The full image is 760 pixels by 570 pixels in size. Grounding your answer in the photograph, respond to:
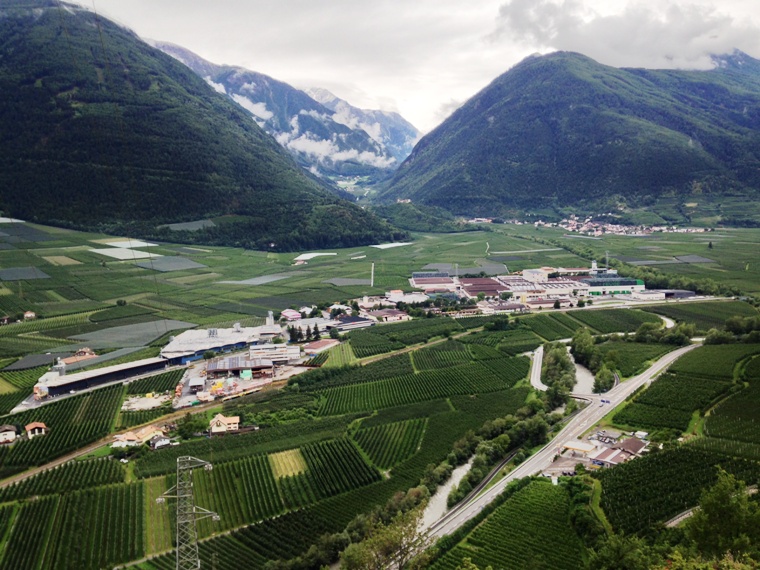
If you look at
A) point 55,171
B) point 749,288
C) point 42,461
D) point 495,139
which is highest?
point 495,139

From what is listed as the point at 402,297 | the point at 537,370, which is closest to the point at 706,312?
the point at 537,370

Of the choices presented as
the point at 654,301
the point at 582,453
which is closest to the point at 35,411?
the point at 582,453

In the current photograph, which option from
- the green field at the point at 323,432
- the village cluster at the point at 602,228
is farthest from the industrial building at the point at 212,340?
the village cluster at the point at 602,228

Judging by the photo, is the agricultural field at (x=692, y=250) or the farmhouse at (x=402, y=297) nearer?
the farmhouse at (x=402, y=297)

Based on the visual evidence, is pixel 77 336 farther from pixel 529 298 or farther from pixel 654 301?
pixel 654 301

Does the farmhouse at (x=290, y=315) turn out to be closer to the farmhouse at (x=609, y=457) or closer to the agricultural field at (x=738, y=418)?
the farmhouse at (x=609, y=457)

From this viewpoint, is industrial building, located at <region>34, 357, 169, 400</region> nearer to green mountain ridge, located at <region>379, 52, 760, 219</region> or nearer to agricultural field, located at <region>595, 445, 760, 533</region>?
agricultural field, located at <region>595, 445, 760, 533</region>

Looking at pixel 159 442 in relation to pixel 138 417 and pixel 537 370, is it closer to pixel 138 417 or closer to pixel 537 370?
pixel 138 417
